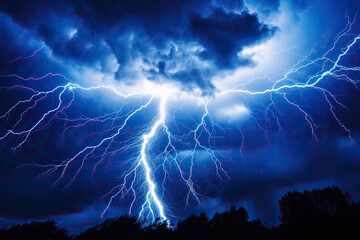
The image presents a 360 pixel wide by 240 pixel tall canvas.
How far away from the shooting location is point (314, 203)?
45.1ft

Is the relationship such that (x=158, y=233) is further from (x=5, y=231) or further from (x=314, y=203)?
(x=314, y=203)

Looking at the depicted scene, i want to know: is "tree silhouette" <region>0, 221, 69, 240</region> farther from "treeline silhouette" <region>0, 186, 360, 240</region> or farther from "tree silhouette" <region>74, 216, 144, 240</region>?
"tree silhouette" <region>74, 216, 144, 240</region>

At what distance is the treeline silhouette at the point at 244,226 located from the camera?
27.1ft

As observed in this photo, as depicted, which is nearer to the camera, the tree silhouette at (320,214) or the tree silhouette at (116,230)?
the tree silhouette at (320,214)

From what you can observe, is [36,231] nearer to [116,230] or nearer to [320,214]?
[116,230]

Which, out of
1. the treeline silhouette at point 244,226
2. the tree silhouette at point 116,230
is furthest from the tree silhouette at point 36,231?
the tree silhouette at point 116,230

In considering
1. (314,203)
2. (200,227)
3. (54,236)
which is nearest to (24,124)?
(54,236)

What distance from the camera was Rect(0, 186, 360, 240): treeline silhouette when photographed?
827 cm

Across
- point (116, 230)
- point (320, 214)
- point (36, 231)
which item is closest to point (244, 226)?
point (320, 214)

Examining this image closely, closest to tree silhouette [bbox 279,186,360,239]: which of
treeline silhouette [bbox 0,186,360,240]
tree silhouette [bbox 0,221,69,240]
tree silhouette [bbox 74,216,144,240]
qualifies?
treeline silhouette [bbox 0,186,360,240]

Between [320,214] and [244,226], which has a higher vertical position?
[320,214]

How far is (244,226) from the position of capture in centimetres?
1184

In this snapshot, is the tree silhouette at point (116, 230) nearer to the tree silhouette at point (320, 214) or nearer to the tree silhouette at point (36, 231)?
the tree silhouette at point (36, 231)

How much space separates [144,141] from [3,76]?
9875 millimetres
